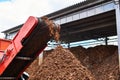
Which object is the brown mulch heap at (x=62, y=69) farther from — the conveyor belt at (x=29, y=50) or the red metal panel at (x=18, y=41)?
the red metal panel at (x=18, y=41)

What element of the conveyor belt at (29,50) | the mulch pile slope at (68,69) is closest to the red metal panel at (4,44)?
the conveyor belt at (29,50)

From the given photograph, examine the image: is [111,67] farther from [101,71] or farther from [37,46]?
[37,46]

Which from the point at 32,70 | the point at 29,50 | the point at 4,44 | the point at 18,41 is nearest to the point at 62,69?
the point at 4,44

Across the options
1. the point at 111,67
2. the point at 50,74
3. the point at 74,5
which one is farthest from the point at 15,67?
the point at 74,5

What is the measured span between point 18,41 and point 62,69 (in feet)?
10.3

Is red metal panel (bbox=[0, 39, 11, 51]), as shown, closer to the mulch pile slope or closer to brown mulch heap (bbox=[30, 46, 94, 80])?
the mulch pile slope

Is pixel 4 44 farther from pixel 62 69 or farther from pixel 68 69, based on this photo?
pixel 68 69

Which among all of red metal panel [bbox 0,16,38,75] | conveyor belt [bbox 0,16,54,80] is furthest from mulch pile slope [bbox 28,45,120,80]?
red metal panel [bbox 0,16,38,75]

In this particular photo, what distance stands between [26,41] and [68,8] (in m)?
7.63

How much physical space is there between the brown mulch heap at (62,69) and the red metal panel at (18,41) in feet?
9.15

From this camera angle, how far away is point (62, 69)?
8.26 meters

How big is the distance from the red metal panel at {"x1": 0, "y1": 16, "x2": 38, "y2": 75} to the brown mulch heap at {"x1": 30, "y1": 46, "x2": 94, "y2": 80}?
2790 mm

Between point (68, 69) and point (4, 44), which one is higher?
point (4, 44)

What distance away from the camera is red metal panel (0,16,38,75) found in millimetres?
5328
